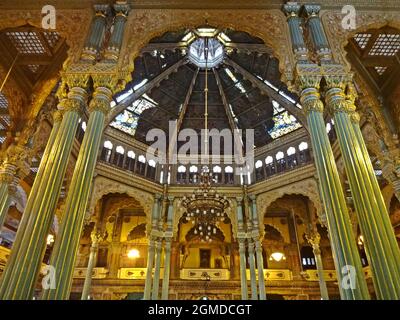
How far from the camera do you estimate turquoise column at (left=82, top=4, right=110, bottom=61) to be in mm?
7214

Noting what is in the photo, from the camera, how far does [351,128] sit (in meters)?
6.10

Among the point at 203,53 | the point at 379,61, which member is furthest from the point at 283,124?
the point at 379,61

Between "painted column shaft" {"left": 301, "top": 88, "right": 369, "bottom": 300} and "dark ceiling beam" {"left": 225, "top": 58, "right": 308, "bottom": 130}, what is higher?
"dark ceiling beam" {"left": 225, "top": 58, "right": 308, "bottom": 130}

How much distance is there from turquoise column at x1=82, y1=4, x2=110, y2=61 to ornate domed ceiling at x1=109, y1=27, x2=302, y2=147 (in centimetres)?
710

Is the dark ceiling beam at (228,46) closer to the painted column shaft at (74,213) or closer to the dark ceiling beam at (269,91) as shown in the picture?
the dark ceiling beam at (269,91)

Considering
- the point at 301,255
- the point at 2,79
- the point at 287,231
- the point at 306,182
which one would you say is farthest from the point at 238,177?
the point at 2,79

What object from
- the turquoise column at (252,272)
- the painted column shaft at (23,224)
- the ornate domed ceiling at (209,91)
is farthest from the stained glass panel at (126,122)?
the painted column shaft at (23,224)

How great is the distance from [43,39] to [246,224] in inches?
474

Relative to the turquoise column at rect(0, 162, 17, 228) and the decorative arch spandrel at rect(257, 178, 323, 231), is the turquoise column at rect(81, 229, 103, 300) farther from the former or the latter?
the decorative arch spandrel at rect(257, 178, 323, 231)

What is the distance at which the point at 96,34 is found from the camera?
299 inches

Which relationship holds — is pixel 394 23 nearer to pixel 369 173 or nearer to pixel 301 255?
pixel 369 173

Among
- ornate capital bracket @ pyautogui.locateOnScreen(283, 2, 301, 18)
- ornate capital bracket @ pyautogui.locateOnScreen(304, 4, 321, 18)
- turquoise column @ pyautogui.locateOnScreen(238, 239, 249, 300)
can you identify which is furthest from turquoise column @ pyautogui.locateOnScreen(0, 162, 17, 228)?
turquoise column @ pyautogui.locateOnScreen(238, 239, 249, 300)

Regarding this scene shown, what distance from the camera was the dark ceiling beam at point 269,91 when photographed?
623 inches

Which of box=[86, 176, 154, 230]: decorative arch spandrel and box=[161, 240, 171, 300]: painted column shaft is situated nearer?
box=[86, 176, 154, 230]: decorative arch spandrel
